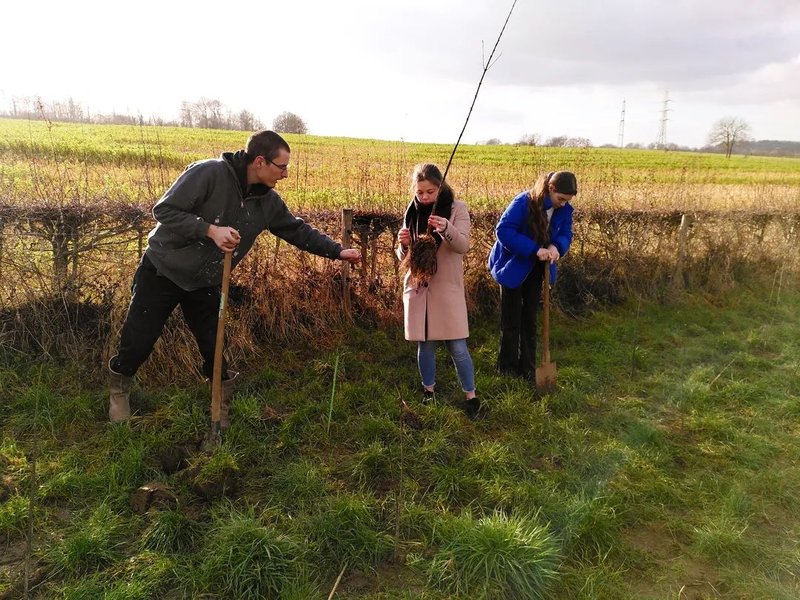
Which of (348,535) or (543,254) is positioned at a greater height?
(543,254)

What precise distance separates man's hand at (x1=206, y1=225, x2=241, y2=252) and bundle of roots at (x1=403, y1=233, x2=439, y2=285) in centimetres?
121

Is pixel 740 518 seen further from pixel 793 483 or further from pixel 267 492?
pixel 267 492

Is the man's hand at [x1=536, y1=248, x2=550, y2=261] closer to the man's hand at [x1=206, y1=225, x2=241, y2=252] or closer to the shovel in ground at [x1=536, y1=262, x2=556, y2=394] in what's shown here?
the shovel in ground at [x1=536, y1=262, x2=556, y2=394]

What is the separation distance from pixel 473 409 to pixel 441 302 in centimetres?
93

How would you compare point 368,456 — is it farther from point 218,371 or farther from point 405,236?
point 405,236

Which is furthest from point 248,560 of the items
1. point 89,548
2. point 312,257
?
point 312,257

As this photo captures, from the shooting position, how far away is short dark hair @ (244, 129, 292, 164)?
304cm

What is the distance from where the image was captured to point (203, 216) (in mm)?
3072

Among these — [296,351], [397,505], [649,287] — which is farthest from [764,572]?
[649,287]

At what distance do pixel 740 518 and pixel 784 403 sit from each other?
199 cm

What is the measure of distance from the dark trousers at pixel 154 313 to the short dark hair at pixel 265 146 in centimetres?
94

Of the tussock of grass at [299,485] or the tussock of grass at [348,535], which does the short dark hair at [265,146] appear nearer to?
the tussock of grass at [299,485]

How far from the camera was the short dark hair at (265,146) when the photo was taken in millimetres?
3037

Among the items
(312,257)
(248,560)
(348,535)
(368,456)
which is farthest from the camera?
(312,257)
